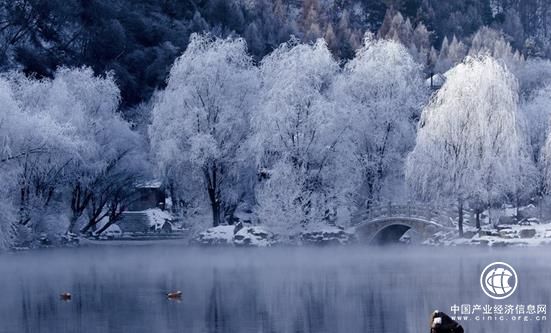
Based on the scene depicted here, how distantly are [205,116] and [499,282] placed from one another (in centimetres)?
2356

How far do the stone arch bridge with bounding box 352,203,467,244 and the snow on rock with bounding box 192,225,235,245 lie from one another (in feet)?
17.8

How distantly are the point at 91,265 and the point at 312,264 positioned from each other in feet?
26.1

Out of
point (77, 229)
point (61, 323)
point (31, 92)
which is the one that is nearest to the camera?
point (61, 323)

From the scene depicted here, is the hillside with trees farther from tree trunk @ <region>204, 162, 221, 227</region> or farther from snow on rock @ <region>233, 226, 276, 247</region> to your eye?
snow on rock @ <region>233, 226, 276, 247</region>

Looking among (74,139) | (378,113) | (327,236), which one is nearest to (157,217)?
(74,139)

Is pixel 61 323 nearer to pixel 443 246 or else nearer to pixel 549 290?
pixel 549 290

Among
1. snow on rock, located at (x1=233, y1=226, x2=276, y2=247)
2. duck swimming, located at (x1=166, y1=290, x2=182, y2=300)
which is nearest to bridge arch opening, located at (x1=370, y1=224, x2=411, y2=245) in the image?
snow on rock, located at (x1=233, y1=226, x2=276, y2=247)

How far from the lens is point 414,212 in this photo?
5519 cm

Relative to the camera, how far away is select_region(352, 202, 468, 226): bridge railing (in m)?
54.8

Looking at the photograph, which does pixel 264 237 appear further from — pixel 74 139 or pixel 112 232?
pixel 112 232

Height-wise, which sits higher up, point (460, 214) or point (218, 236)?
point (460, 214)

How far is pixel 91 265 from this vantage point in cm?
4831

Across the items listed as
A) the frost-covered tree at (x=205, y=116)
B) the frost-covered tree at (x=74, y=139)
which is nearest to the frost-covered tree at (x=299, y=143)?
the frost-covered tree at (x=205, y=116)

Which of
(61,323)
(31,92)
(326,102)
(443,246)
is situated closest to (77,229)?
(31,92)
